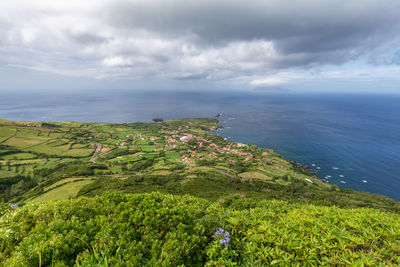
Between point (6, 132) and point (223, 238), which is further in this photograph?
point (6, 132)

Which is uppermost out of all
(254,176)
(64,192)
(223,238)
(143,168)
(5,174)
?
(223,238)

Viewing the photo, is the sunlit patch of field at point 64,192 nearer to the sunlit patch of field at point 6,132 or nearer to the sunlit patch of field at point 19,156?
the sunlit patch of field at point 19,156

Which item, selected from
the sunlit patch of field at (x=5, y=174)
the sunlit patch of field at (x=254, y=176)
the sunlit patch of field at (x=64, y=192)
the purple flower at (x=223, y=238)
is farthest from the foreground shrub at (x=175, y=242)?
the sunlit patch of field at (x=5, y=174)

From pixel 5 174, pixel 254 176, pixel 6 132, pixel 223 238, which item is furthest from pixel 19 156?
pixel 223 238

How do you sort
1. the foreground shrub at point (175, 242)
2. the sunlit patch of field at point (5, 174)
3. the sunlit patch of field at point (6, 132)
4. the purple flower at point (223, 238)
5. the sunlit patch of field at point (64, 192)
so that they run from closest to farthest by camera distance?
the foreground shrub at point (175, 242), the purple flower at point (223, 238), the sunlit patch of field at point (64, 192), the sunlit patch of field at point (5, 174), the sunlit patch of field at point (6, 132)

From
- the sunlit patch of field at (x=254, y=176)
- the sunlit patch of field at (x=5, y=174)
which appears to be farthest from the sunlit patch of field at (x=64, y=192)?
the sunlit patch of field at (x=254, y=176)

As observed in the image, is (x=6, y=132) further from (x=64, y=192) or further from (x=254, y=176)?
(x=254, y=176)

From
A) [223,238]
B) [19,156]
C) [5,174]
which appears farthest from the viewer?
[19,156]

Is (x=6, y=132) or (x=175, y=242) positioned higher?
(x=175, y=242)

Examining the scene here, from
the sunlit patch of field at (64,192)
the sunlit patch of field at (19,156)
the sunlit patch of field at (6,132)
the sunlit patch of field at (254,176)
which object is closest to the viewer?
the sunlit patch of field at (64,192)

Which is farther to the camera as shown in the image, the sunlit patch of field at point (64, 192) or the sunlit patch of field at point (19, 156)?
the sunlit patch of field at point (19, 156)

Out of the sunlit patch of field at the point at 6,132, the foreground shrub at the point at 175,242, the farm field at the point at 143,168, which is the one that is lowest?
the farm field at the point at 143,168

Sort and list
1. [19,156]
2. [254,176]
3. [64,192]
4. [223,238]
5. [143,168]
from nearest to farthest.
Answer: [223,238]
[64,192]
[254,176]
[143,168]
[19,156]

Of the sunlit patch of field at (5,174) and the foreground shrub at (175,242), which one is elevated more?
the foreground shrub at (175,242)
